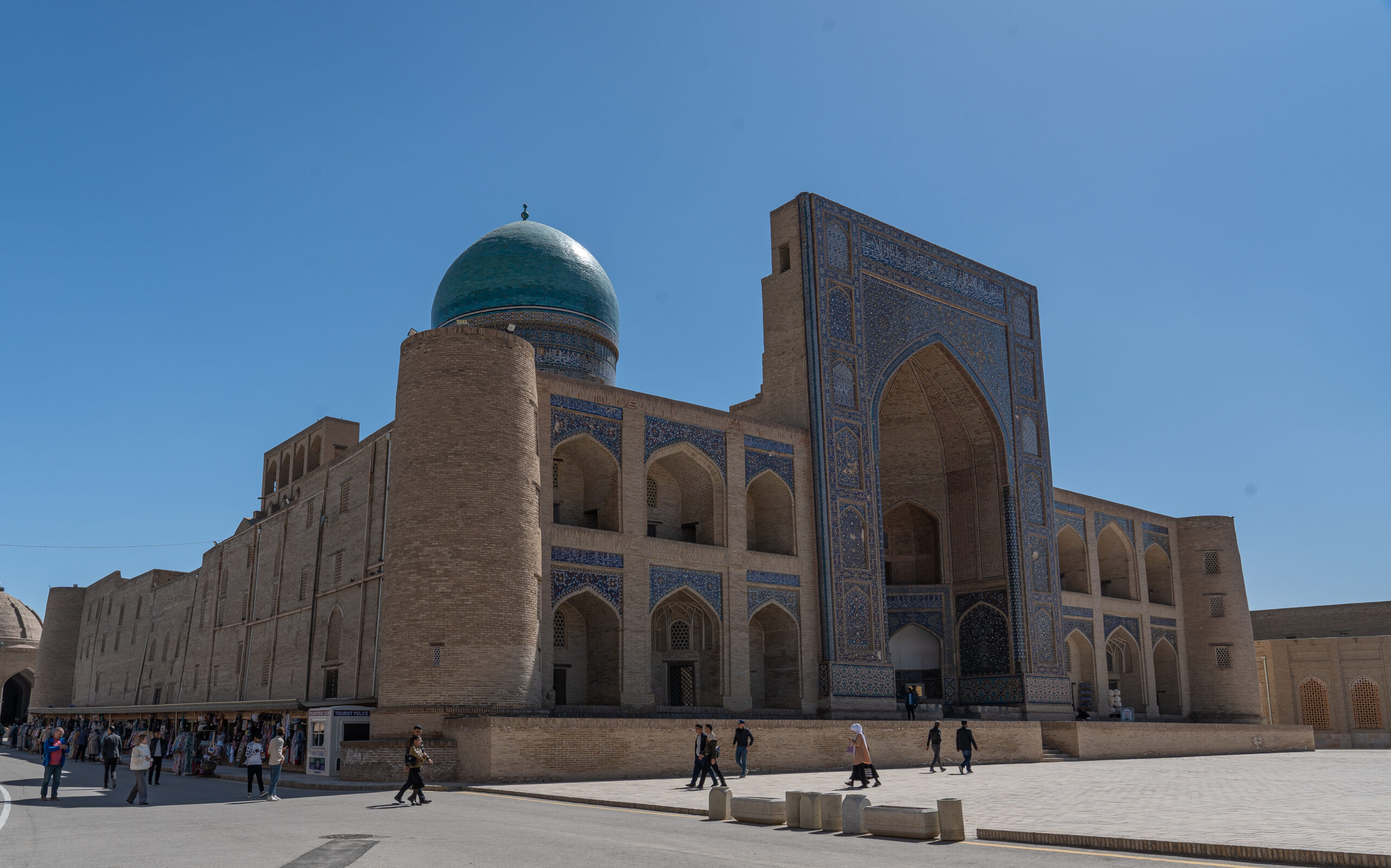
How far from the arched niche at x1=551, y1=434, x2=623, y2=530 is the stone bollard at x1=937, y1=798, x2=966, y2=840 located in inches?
364

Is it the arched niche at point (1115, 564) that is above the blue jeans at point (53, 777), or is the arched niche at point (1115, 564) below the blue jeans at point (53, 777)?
above

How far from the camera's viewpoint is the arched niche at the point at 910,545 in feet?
73.6

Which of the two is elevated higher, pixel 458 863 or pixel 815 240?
pixel 815 240

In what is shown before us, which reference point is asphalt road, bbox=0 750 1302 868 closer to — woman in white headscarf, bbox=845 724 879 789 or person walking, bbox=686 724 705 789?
person walking, bbox=686 724 705 789

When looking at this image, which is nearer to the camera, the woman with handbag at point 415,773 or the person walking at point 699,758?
the woman with handbag at point 415,773

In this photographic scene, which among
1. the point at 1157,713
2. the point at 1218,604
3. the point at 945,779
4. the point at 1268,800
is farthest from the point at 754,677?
the point at 1218,604

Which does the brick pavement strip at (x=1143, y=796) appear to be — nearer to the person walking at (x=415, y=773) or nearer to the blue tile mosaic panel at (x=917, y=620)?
the person walking at (x=415, y=773)

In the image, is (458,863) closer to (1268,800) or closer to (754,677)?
(1268,800)

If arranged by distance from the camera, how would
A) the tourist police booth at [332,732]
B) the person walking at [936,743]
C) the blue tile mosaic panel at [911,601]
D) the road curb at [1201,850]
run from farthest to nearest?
1. the blue tile mosaic panel at [911,601]
2. the person walking at [936,743]
3. the tourist police booth at [332,732]
4. the road curb at [1201,850]

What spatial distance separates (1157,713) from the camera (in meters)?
24.3

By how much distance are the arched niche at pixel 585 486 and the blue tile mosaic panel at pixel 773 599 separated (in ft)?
8.38

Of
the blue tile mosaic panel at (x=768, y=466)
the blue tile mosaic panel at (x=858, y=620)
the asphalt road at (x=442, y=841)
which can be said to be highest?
the blue tile mosaic panel at (x=768, y=466)

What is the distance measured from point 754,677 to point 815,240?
725 cm

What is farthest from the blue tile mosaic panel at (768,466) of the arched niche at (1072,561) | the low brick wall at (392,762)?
the arched niche at (1072,561)
